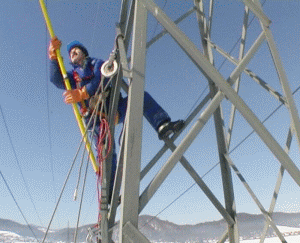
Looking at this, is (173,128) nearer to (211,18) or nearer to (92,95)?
(92,95)

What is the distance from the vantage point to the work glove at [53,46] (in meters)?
5.14

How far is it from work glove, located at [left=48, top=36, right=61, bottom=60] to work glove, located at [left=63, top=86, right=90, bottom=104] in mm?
847

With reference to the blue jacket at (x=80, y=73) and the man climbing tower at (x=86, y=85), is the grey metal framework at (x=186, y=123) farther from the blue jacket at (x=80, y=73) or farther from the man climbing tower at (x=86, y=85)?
the blue jacket at (x=80, y=73)

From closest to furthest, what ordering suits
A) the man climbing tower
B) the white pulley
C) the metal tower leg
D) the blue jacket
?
the metal tower leg < the white pulley < the man climbing tower < the blue jacket

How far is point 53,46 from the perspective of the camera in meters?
5.15

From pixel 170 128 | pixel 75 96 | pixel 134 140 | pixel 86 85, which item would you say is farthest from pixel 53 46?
pixel 134 140

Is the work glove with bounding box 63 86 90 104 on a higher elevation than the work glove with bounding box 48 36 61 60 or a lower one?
lower

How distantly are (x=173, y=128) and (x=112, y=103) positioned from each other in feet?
3.78

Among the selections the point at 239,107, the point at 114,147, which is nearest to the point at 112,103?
the point at 114,147

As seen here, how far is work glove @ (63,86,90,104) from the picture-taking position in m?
4.83

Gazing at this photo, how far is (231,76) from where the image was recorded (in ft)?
10.6

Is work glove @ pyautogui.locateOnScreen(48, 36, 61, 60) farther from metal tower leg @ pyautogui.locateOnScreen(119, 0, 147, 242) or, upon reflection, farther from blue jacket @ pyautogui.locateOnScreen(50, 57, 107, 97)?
metal tower leg @ pyautogui.locateOnScreen(119, 0, 147, 242)

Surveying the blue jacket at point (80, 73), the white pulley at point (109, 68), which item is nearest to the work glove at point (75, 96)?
the blue jacket at point (80, 73)

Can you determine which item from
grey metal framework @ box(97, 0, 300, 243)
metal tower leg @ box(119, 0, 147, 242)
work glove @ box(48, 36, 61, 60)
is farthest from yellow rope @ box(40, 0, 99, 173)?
metal tower leg @ box(119, 0, 147, 242)
